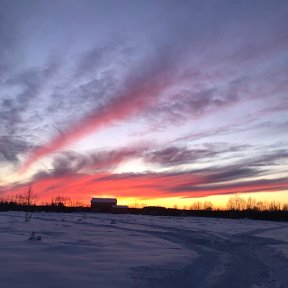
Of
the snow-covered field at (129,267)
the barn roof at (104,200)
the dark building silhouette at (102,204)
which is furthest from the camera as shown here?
the barn roof at (104,200)

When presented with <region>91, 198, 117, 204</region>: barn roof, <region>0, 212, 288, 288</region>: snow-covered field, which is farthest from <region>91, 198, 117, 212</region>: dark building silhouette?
<region>0, 212, 288, 288</region>: snow-covered field

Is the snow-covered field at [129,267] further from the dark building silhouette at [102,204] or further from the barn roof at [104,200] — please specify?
the barn roof at [104,200]

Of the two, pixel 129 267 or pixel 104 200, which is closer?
pixel 129 267

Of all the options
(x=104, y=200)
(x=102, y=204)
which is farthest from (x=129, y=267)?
(x=104, y=200)

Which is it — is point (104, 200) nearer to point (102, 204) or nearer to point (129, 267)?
point (102, 204)

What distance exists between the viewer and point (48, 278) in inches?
281

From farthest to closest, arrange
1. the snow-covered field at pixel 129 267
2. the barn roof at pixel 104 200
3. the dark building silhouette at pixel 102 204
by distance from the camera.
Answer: the barn roof at pixel 104 200 < the dark building silhouette at pixel 102 204 < the snow-covered field at pixel 129 267

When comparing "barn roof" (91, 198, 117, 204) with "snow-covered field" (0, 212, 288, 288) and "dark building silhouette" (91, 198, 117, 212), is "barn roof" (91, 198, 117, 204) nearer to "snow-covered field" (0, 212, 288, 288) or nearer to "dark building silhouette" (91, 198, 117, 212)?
"dark building silhouette" (91, 198, 117, 212)

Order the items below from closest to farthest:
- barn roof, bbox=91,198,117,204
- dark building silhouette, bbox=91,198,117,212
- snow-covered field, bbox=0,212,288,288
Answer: snow-covered field, bbox=0,212,288,288 → dark building silhouette, bbox=91,198,117,212 → barn roof, bbox=91,198,117,204

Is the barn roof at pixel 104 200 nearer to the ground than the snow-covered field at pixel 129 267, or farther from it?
farther from it

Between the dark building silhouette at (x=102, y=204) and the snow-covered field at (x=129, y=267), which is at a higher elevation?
the dark building silhouette at (x=102, y=204)

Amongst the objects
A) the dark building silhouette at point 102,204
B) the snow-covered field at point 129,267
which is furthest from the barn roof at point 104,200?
the snow-covered field at point 129,267

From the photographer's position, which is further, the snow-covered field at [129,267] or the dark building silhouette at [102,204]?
the dark building silhouette at [102,204]

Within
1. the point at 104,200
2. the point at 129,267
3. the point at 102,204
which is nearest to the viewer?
the point at 129,267
